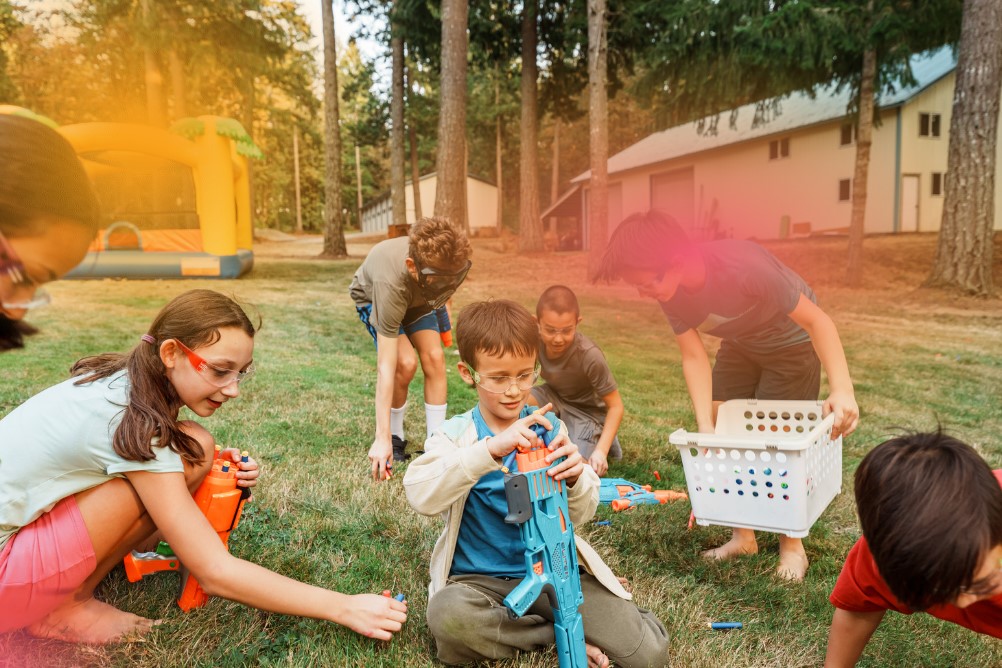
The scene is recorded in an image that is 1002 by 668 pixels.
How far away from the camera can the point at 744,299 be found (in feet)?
7.25

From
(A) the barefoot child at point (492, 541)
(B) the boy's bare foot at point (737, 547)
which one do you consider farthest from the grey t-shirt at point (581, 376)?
(A) the barefoot child at point (492, 541)

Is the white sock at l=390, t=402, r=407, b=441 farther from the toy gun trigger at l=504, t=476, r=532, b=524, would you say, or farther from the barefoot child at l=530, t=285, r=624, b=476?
the toy gun trigger at l=504, t=476, r=532, b=524

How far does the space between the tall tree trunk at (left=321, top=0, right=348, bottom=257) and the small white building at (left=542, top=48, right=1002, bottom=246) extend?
17.9 ft

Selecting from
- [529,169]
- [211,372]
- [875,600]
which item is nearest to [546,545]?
[875,600]

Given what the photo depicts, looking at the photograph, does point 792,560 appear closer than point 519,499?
No

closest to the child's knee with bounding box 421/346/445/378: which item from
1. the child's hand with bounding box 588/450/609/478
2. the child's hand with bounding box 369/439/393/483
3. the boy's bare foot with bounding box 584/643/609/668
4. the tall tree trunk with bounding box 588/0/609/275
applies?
the child's hand with bounding box 369/439/393/483

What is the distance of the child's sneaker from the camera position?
306 centimetres

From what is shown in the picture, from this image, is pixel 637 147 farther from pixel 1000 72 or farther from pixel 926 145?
pixel 1000 72

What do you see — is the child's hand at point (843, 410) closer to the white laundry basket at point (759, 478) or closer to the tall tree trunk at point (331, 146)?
the white laundry basket at point (759, 478)

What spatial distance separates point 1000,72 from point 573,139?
29.6 m

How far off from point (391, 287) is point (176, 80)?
20.1 feet

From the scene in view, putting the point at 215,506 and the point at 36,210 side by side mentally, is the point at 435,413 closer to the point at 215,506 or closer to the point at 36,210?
the point at 215,506

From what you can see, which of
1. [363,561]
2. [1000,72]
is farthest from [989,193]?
[363,561]

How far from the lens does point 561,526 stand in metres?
1.38
